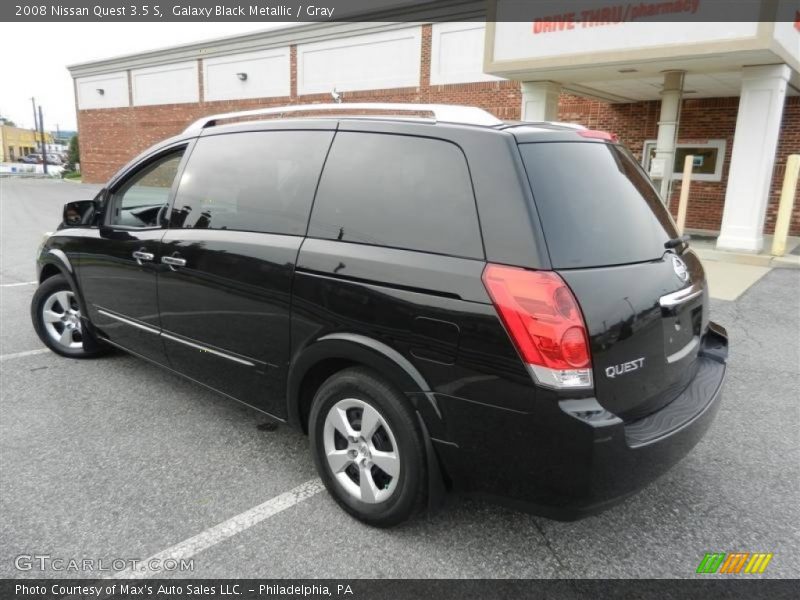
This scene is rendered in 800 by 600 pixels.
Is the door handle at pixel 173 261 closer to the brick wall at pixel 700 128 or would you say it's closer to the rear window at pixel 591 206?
the rear window at pixel 591 206

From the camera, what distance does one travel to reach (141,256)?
3641 mm

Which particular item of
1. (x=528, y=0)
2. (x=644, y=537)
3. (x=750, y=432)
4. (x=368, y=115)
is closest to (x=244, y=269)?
(x=368, y=115)

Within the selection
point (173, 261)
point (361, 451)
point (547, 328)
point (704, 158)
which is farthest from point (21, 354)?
point (704, 158)

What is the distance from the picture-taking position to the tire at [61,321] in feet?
15.3

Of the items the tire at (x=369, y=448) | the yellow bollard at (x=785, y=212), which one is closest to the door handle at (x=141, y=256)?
the tire at (x=369, y=448)

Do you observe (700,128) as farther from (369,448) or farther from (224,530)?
(224,530)

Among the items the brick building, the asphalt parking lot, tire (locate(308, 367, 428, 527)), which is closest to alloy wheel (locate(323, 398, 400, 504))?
tire (locate(308, 367, 428, 527))

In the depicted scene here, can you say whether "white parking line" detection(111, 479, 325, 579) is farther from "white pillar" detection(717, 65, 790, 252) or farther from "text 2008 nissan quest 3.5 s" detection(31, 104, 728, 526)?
"white pillar" detection(717, 65, 790, 252)

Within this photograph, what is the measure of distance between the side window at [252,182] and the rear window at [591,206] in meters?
1.14

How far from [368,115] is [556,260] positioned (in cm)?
125

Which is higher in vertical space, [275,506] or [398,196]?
[398,196]

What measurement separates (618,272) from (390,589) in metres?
1.52

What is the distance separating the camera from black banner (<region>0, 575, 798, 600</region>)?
2.22 m

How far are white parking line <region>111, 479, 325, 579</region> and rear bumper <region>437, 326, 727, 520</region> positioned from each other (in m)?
0.93
